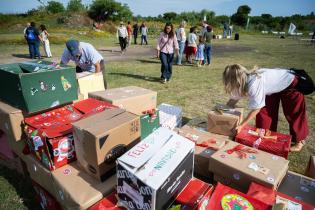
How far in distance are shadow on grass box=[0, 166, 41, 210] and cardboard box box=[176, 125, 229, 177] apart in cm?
172

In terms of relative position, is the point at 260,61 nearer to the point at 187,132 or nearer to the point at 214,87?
the point at 214,87

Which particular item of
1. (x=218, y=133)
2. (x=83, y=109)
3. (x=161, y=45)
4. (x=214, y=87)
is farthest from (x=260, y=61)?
(x=83, y=109)

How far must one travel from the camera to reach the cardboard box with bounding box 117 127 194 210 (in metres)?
1.43

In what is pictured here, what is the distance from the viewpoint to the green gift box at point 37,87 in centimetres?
206

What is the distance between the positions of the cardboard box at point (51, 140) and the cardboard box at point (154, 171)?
0.68 metres

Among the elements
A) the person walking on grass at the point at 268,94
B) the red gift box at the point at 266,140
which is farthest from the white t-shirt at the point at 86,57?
the red gift box at the point at 266,140

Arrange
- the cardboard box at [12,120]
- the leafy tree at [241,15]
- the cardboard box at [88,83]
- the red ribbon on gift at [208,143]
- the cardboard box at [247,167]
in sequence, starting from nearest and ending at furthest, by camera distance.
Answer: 1. the cardboard box at [247,167]
2. the cardboard box at [12,120]
3. the red ribbon on gift at [208,143]
4. the cardboard box at [88,83]
5. the leafy tree at [241,15]

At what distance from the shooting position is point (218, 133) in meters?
2.86

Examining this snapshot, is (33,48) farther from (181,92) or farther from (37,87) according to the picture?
(37,87)

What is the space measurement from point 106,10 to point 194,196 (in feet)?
158

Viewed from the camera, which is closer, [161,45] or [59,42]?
[161,45]

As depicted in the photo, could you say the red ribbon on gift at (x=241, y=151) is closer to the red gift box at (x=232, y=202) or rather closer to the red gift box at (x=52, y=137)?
the red gift box at (x=232, y=202)

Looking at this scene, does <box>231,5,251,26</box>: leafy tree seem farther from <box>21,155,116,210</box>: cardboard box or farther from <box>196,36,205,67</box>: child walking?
<box>21,155,116,210</box>: cardboard box

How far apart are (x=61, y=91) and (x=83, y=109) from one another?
0.28m
